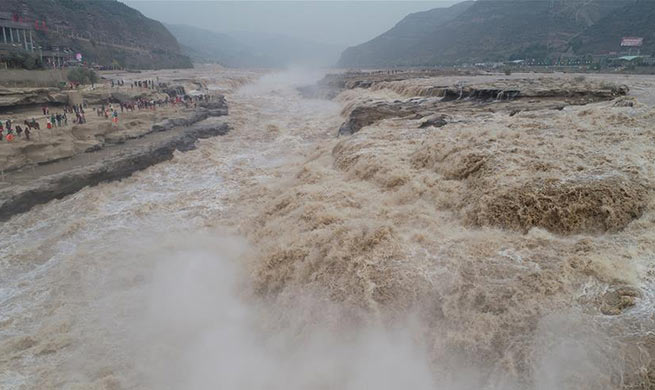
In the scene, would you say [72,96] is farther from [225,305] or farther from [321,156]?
[225,305]

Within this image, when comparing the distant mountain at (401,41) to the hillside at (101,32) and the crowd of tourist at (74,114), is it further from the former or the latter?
the crowd of tourist at (74,114)

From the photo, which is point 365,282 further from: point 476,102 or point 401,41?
point 401,41

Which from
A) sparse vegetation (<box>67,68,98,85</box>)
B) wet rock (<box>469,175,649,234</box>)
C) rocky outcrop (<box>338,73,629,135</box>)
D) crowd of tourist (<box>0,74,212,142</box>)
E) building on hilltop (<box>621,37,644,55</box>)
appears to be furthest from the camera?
building on hilltop (<box>621,37,644,55</box>)

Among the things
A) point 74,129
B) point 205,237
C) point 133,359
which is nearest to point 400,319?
point 133,359

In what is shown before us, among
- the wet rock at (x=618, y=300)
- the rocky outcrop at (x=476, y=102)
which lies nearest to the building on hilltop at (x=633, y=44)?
the rocky outcrop at (x=476, y=102)

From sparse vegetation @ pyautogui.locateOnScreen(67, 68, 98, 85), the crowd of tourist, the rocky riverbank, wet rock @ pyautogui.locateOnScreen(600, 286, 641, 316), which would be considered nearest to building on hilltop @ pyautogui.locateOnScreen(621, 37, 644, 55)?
the crowd of tourist

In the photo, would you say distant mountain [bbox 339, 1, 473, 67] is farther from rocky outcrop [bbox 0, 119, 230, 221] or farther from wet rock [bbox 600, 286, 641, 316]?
wet rock [bbox 600, 286, 641, 316]

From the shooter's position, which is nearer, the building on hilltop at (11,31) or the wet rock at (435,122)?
the wet rock at (435,122)
